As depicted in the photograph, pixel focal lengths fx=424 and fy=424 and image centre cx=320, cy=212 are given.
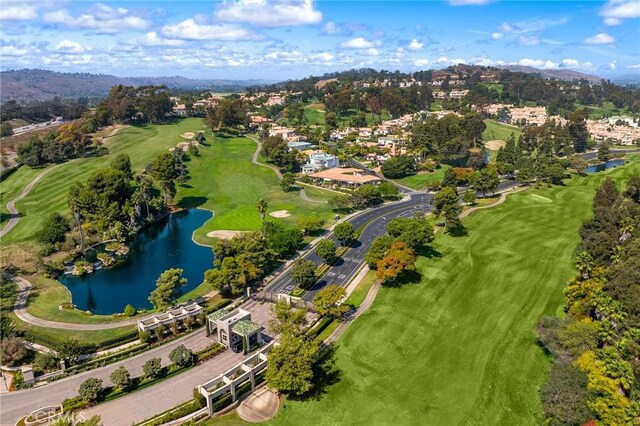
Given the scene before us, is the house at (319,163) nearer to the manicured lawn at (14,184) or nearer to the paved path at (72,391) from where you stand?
the manicured lawn at (14,184)

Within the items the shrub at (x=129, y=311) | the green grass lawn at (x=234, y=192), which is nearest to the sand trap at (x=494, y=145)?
the green grass lawn at (x=234, y=192)

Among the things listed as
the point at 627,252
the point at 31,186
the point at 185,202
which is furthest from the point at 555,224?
the point at 31,186

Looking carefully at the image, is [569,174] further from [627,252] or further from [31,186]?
[31,186]

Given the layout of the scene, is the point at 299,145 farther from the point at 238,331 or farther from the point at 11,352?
the point at 11,352

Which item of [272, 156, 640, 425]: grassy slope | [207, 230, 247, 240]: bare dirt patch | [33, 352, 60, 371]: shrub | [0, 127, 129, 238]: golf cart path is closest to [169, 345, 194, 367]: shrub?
[33, 352, 60, 371]: shrub

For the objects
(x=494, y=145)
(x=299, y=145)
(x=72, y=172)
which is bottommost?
(x=72, y=172)

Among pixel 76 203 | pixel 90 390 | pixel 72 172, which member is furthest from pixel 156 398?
pixel 72 172
